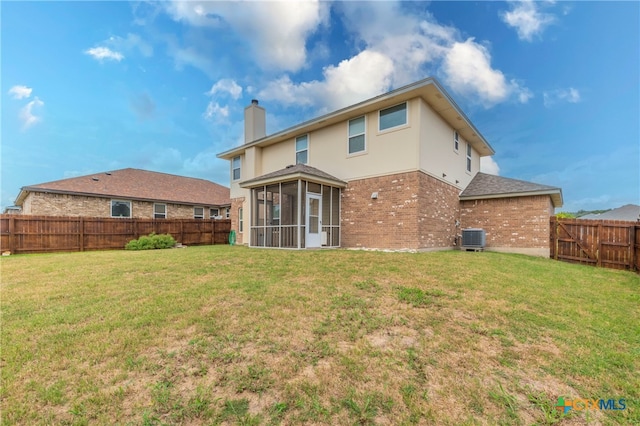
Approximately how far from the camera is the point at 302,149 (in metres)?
14.0

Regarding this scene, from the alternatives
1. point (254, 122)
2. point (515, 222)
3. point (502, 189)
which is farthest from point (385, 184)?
point (254, 122)

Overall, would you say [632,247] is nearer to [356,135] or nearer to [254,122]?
[356,135]

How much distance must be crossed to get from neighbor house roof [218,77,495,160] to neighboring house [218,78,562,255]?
4 cm

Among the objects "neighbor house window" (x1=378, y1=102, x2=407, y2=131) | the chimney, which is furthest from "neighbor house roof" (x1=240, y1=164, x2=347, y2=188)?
the chimney

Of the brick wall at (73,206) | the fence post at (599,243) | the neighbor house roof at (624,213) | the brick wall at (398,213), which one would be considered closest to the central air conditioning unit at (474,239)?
the brick wall at (398,213)

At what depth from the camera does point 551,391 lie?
2.61m

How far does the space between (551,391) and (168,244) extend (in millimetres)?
17004

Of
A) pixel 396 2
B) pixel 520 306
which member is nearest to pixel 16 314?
pixel 520 306

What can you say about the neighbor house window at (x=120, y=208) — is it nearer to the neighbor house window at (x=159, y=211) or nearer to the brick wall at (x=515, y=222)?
the neighbor house window at (x=159, y=211)

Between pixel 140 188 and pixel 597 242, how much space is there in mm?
26763

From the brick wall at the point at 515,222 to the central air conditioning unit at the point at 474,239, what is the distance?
99cm

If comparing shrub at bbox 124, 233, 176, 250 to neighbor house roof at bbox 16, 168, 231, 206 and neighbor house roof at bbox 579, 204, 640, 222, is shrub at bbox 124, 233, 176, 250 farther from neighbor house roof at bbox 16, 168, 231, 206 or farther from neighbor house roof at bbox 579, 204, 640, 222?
neighbor house roof at bbox 579, 204, 640, 222

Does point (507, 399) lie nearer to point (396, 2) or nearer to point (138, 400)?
point (138, 400)

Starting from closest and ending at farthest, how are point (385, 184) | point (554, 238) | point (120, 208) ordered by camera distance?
1. point (385, 184)
2. point (554, 238)
3. point (120, 208)
